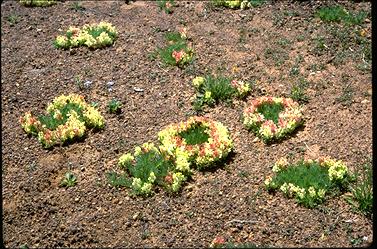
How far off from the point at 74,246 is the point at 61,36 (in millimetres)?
6956

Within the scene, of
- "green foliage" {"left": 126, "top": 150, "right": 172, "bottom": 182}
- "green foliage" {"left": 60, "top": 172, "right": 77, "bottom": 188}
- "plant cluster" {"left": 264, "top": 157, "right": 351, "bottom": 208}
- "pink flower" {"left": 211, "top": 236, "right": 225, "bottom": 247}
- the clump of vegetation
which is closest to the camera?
"pink flower" {"left": 211, "top": 236, "right": 225, "bottom": 247}

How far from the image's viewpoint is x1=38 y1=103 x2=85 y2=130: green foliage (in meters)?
9.72

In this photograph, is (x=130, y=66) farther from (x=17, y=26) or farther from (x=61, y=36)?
(x=17, y=26)

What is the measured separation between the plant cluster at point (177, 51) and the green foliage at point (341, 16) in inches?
141

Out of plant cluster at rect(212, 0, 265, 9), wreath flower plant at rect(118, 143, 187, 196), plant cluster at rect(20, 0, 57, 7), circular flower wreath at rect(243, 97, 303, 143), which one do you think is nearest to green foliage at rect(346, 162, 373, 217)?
circular flower wreath at rect(243, 97, 303, 143)

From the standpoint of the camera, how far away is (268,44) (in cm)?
1191

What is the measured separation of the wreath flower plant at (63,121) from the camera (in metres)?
9.44

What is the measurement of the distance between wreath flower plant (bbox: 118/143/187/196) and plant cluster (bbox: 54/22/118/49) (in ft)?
14.5

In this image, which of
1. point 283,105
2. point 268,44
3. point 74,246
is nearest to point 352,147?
point 283,105

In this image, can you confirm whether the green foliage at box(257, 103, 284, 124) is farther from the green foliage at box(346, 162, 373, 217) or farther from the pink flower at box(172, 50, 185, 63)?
the pink flower at box(172, 50, 185, 63)

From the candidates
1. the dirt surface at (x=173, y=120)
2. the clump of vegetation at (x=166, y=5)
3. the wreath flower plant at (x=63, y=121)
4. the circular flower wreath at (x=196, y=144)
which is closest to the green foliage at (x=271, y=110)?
the dirt surface at (x=173, y=120)

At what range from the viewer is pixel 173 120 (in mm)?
9883

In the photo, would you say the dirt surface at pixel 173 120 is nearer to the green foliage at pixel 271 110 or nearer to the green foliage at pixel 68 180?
the green foliage at pixel 68 180

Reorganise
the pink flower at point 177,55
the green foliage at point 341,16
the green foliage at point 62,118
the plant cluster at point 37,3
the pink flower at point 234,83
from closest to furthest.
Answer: the green foliage at point 62,118, the pink flower at point 234,83, the pink flower at point 177,55, the green foliage at point 341,16, the plant cluster at point 37,3
